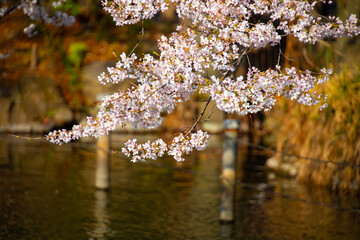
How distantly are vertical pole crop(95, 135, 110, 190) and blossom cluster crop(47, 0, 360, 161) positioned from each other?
4.42 meters

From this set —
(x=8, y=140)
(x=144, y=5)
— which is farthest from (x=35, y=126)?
(x=144, y=5)

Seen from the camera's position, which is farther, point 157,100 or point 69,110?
point 69,110

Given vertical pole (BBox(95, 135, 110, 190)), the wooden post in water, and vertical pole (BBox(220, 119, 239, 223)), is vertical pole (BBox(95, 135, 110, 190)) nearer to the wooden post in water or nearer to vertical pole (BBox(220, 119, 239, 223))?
the wooden post in water

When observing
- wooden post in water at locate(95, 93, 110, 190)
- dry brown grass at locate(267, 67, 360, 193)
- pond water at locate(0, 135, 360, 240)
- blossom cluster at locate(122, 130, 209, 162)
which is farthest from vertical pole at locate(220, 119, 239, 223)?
blossom cluster at locate(122, 130, 209, 162)

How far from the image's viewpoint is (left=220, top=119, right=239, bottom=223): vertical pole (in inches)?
306

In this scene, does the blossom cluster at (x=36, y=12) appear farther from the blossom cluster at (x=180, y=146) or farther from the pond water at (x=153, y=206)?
the blossom cluster at (x=180, y=146)

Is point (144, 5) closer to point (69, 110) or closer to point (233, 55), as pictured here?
point (233, 55)

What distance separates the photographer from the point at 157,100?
15.3 ft

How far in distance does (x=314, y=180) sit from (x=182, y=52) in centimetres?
699

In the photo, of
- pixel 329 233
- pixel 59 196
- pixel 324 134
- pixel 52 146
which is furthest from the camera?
pixel 52 146

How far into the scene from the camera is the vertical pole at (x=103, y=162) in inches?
369

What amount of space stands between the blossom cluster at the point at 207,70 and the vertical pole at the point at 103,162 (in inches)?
174

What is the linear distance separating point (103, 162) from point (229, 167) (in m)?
2.40

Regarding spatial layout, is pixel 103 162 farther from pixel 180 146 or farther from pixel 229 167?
pixel 180 146
